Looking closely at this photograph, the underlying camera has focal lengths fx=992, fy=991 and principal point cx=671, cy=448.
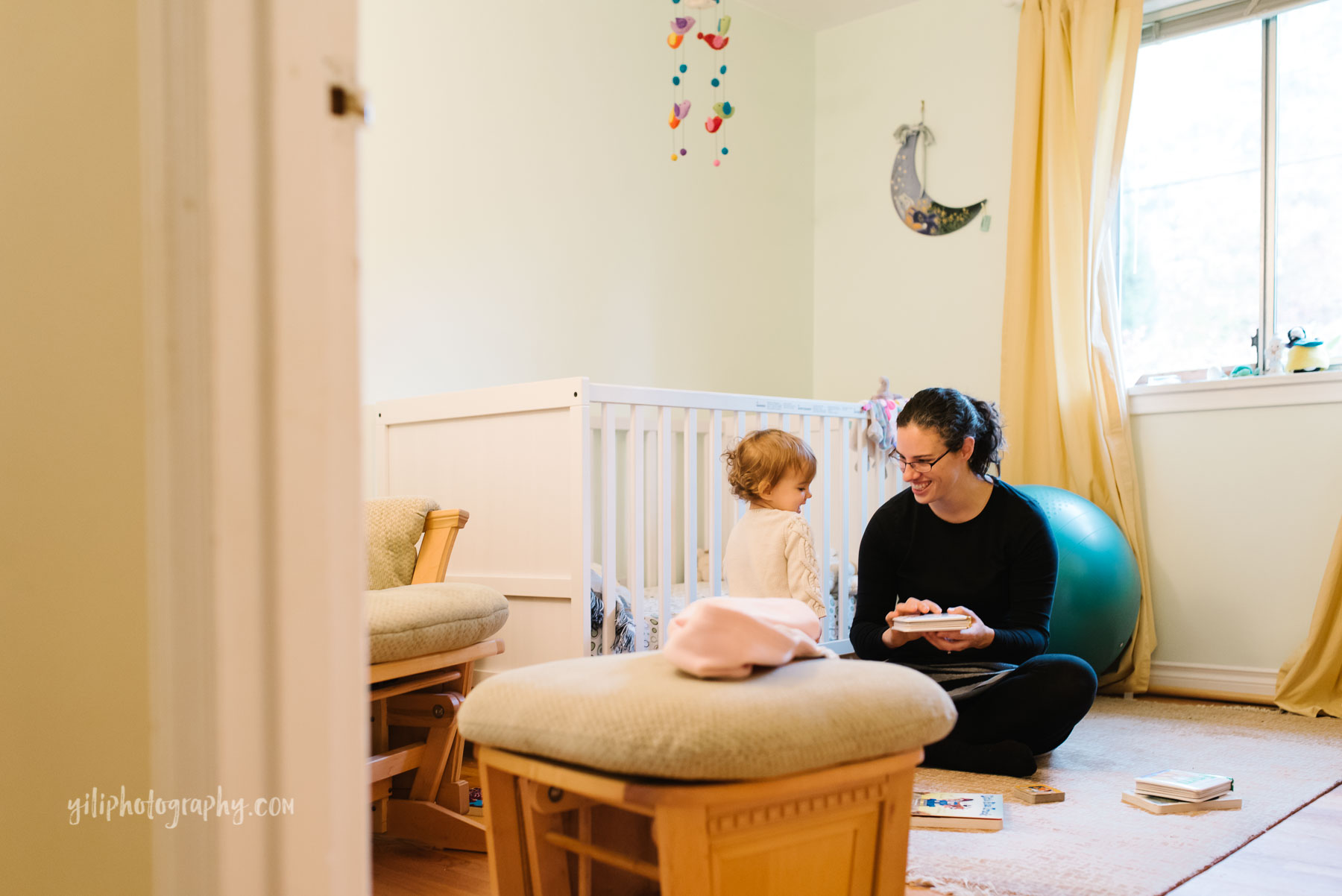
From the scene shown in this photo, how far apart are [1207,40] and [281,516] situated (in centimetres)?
356

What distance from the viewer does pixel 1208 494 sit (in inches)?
120

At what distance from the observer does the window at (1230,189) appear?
2992 millimetres

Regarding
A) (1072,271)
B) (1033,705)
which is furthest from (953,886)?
(1072,271)

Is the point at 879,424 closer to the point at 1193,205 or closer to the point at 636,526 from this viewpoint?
the point at 636,526

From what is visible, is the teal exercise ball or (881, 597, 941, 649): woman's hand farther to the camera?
the teal exercise ball

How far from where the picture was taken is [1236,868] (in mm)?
1468

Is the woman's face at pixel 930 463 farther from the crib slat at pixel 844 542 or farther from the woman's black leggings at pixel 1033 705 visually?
the crib slat at pixel 844 542

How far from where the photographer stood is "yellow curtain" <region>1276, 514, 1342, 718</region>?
2.67m

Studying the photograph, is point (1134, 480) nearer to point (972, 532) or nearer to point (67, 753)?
point (972, 532)

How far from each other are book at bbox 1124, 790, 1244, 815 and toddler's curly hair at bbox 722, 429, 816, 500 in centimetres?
87

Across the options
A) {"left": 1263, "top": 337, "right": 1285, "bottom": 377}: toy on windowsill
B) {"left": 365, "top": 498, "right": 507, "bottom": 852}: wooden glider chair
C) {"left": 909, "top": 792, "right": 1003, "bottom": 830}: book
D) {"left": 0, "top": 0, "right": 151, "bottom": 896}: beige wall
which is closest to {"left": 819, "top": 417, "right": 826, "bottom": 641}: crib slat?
{"left": 909, "top": 792, "right": 1003, "bottom": 830}: book

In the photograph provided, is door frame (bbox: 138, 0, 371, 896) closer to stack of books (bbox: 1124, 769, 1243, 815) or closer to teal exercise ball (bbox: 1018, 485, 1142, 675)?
stack of books (bbox: 1124, 769, 1243, 815)

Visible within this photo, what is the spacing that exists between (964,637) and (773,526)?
442 mm

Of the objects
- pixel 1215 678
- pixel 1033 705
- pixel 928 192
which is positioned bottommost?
pixel 1215 678
